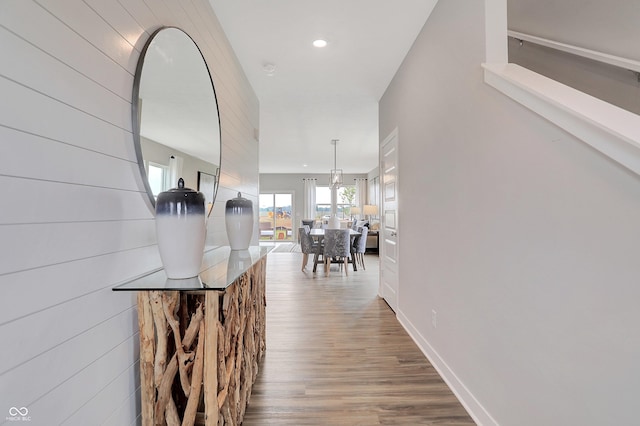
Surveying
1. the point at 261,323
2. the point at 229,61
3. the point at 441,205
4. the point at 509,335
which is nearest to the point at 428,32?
the point at 441,205

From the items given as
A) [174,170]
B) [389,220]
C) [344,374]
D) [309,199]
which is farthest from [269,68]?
[309,199]

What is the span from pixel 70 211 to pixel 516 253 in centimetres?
175

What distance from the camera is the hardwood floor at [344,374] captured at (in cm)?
172

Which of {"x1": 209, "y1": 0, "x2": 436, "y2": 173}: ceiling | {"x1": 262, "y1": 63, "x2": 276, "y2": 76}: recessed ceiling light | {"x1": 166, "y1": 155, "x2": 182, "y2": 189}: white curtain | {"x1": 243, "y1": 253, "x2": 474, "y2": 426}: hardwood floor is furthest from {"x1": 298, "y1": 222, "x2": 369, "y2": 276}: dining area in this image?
{"x1": 166, "y1": 155, "x2": 182, "y2": 189}: white curtain

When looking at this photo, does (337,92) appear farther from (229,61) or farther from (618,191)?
(618,191)

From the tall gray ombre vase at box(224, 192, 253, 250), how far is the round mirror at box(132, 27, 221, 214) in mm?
161

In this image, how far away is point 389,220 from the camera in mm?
3668

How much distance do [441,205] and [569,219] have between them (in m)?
1.09

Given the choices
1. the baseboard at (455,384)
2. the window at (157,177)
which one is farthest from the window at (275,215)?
the window at (157,177)

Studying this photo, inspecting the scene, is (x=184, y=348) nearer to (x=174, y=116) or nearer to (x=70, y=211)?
(x=70, y=211)

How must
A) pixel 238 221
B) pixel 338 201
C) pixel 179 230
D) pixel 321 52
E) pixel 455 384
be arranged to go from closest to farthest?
pixel 179 230 → pixel 455 384 → pixel 238 221 → pixel 321 52 → pixel 338 201

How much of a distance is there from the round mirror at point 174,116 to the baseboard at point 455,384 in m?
2.00

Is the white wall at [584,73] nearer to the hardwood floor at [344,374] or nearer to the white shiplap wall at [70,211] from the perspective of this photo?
the hardwood floor at [344,374]

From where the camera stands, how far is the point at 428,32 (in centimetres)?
242
